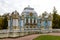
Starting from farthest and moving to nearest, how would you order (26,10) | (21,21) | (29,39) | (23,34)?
(26,10) → (21,21) → (23,34) → (29,39)

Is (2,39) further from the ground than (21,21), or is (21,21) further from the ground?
(21,21)

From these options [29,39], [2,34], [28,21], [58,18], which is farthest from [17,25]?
[58,18]

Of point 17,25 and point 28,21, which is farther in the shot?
point 28,21

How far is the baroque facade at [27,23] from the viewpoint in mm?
29656

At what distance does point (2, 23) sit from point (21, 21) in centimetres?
2037

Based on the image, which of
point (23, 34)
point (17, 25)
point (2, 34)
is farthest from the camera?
point (17, 25)

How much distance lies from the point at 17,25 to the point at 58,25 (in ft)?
75.2

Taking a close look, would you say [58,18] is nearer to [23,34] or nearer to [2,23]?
[2,23]

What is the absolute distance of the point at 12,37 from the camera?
87.3 ft

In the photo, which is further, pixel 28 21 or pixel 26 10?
pixel 26 10

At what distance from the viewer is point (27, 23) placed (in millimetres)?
42031

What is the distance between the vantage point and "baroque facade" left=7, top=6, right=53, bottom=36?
97.3 feet

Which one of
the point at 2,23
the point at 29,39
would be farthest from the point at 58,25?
the point at 29,39

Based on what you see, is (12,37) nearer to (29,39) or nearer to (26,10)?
(29,39)
